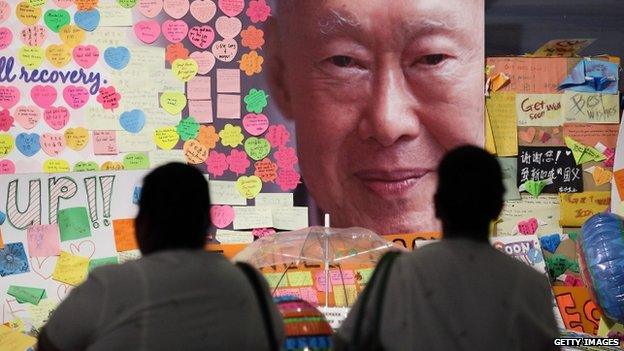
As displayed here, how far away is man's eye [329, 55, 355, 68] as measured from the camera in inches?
179

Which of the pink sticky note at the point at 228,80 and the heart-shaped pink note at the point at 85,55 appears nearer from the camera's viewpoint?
the heart-shaped pink note at the point at 85,55

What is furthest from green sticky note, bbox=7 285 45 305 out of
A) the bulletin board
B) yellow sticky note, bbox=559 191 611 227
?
yellow sticky note, bbox=559 191 611 227

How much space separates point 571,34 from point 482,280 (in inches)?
117

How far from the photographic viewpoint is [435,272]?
7.09 feet

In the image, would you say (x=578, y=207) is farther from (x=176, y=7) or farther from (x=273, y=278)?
(x=176, y=7)

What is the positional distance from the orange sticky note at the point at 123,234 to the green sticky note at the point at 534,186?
2113 mm

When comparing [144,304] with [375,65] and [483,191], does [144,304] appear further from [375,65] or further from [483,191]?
[375,65]

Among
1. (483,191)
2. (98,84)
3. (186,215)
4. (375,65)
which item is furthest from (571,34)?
(186,215)

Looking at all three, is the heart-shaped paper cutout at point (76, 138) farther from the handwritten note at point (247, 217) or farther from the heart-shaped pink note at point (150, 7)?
the handwritten note at point (247, 217)

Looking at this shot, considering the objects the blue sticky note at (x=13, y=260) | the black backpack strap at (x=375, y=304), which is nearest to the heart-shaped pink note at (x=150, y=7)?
the blue sticky note at (x=13, y=260)

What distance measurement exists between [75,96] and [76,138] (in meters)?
0.21

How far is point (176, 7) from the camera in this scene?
448cm

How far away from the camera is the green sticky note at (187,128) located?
447cm

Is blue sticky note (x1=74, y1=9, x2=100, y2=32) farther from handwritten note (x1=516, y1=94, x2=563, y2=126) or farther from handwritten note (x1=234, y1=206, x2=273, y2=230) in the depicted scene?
handwritten note (x1=516, y1=94, x2=563, y2=126)
